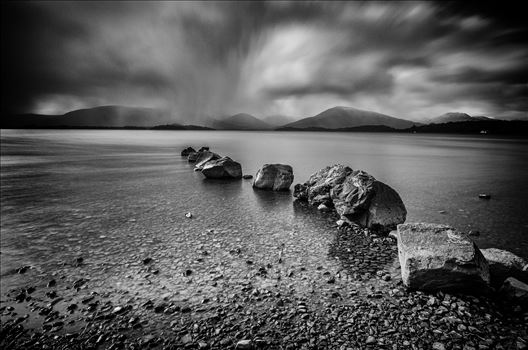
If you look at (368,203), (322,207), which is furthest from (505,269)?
(322,207)

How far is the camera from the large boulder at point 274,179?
2014 centimetres

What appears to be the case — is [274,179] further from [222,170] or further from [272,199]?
[222,170]

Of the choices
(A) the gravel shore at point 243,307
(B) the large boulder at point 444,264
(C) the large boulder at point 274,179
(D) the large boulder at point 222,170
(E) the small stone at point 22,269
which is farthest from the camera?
(D) the large boulder at point 222,170

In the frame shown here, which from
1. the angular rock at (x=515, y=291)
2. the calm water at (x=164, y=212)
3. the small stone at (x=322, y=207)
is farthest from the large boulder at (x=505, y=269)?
the small stone at (x=322, y=207)

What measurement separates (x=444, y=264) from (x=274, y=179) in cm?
1470

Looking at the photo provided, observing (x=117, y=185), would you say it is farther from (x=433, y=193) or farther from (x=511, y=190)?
(x=511, y=190)

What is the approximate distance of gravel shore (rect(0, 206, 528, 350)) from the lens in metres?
5.46

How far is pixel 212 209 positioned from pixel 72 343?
9924 mm

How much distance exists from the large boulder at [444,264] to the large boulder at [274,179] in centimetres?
1292

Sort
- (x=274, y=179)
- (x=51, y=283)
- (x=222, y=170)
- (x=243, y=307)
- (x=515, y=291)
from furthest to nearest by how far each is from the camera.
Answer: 1. (x=222, y=170)
2. (x=274, y=179)
3. (x=51, y=283)
4. (x=243, y=307)
5. (x=515, y=291)

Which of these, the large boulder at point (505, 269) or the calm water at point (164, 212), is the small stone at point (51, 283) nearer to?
the calm water at point (164, 212)

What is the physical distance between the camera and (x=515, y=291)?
6.37 metres

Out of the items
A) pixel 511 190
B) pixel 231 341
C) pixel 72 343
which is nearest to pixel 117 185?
pixel 72 343

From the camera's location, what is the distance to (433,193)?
20.0 metres
